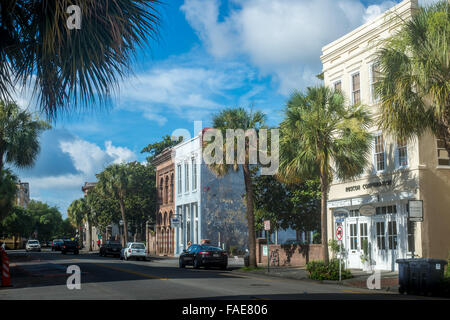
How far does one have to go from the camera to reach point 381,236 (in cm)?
2538

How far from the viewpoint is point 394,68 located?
58.6ft

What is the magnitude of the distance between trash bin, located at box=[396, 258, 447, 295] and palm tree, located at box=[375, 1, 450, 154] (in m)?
3.76

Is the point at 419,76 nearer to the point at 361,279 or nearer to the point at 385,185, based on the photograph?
the point at 361,279

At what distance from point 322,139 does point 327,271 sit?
5384 mm

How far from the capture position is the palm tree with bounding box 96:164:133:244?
58.6 meters

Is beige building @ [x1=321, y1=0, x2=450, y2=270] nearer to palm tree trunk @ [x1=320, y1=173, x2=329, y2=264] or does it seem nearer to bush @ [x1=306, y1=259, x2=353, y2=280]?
palm tree trunk @ [x1=320, y1=173, x2=329, y2=264]

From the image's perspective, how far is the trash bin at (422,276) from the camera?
52.8 ft

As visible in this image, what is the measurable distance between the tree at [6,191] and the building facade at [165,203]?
1488cm

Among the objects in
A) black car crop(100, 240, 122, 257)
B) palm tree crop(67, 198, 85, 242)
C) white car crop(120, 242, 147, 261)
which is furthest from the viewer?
palm tree crop(67, 198, 85, 242)

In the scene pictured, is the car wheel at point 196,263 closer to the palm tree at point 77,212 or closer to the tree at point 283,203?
the tree at point 283,203

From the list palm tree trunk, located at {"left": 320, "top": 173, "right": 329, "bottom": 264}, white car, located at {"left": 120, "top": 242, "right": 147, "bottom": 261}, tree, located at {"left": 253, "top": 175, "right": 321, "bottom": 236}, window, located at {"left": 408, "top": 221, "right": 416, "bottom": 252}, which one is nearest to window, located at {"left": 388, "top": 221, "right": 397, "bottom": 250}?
→ window, located at {"left": 408, "top": 221, "right": 416, "bottom": 252}

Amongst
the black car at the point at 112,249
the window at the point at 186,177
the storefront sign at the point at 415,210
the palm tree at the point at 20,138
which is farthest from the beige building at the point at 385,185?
the black car at the point at 112,249
